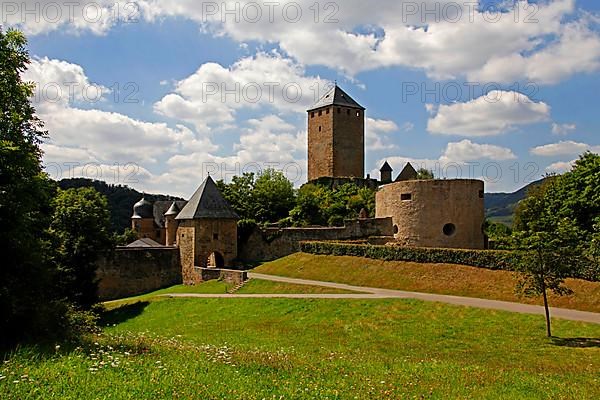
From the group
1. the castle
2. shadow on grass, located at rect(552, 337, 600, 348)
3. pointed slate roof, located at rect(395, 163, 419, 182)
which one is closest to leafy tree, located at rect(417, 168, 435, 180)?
pointed slate roof, located at rect(395, 163, 419, 182)

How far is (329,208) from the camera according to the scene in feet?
171

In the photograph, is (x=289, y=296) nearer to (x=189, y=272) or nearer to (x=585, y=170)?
(x=189, y=272)

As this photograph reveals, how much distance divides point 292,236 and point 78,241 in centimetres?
1606

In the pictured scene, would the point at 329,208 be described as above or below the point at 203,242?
above

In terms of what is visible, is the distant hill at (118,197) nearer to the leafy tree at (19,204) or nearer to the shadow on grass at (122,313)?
the shadow on grass at (122,313)

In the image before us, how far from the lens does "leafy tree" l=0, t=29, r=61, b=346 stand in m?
11.5

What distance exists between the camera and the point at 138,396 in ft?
22.9

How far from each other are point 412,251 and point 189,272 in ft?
57.3

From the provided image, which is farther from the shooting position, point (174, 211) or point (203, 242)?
point (174, 211)

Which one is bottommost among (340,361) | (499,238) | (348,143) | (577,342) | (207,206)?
(577,342)

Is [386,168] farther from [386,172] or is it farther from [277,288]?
[277,288]

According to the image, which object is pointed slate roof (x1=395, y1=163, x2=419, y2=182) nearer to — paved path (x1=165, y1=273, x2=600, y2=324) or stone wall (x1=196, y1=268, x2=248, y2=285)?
stone wall (x1=196, y1=268, x2=248, y2=285)

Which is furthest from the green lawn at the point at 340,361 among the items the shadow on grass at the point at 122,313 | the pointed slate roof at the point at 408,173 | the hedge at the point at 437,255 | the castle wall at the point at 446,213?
the pointed slate roof at the point at 408,173

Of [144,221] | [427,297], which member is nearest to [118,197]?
[144,221]
